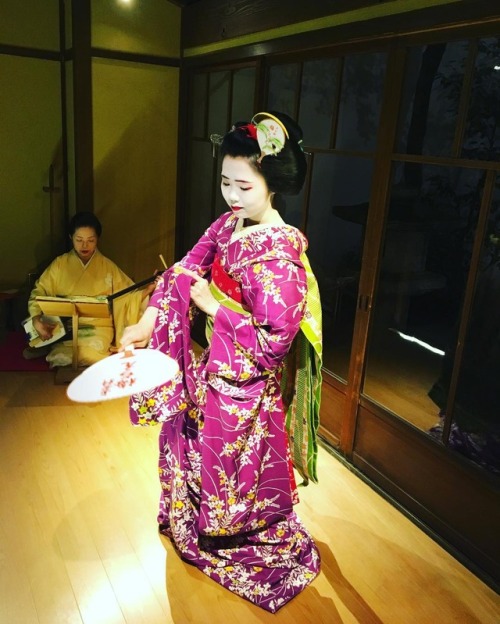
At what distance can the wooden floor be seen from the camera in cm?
219

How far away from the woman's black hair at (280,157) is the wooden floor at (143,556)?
5.18ft

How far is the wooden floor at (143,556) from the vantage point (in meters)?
2.19

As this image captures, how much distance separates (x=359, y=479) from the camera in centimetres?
309

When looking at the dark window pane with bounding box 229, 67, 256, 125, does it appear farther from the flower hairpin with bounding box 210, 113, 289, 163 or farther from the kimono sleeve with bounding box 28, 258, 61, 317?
the flower hairpin with bounding box 210, 113, 289, 163

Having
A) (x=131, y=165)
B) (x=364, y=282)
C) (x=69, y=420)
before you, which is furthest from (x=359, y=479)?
(x=131, y=165)

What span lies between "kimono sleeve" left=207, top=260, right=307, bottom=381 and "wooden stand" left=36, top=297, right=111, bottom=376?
203 cm

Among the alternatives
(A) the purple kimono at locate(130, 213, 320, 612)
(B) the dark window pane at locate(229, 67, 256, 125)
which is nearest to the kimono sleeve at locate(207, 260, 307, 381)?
(A) the purple kimono at locate(130, 213, 320, 612)

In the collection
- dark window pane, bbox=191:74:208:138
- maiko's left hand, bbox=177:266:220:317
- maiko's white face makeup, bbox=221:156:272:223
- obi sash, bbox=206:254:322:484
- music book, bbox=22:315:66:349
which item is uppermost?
dark window pane, bbox=191:74:208:138

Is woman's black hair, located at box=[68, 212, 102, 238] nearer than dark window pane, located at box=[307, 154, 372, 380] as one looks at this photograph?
Yes

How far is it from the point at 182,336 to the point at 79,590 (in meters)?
1.08

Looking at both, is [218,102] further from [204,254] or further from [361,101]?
[361,101]

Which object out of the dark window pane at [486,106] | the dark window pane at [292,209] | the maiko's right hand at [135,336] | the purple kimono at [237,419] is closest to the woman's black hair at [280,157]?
the purple kimono at [237,419]

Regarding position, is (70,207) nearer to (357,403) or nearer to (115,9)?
(115,9)

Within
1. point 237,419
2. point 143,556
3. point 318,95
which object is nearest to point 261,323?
point 237,419
